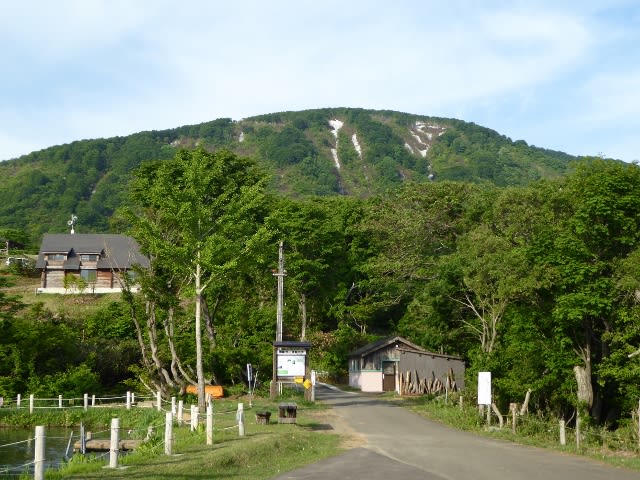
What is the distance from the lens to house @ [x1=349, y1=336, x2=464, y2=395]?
44.8 meters

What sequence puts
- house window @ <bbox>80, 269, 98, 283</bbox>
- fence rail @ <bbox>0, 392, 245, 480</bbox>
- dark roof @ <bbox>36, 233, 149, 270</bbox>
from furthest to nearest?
1. dark roof @ <bbox>36, 233, 149, 270</bbox>
2. house window @ <bbox>80, 269, 98, 283</bbox>
3. fence rail @ <bbox>0, 392, 245, 480</bbox>

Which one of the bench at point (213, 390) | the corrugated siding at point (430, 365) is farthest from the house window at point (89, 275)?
the corrugated siding at point (430, 365)

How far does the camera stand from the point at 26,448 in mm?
28578

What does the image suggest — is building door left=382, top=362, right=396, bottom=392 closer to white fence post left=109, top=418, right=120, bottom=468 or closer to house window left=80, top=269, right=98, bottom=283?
white fence post left=109, top=418, right=120, bottom=468

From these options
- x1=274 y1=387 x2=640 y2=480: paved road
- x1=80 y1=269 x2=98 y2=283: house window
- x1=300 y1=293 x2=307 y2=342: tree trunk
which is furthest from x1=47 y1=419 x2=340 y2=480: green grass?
x1=80 y1=269 x2=98 y2=283: house window

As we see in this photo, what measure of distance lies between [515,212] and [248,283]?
70.7 feet

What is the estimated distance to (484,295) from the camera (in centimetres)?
3509

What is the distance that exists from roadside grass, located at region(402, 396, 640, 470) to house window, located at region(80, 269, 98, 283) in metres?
47.6

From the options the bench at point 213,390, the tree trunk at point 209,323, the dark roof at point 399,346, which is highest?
the tree trunk at point 209,323

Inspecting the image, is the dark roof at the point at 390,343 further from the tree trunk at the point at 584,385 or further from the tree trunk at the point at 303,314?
the tree trunk at the point at 584,385

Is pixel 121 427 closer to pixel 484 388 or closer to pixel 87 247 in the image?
pixel 484 388

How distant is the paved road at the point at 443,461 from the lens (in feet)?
52.0

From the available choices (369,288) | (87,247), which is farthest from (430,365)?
(87,247)

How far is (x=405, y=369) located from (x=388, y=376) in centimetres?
152
